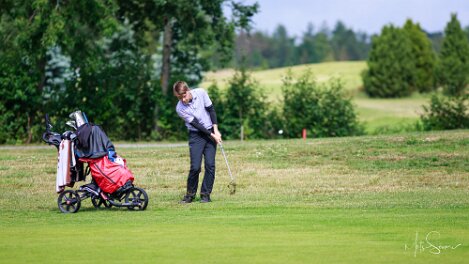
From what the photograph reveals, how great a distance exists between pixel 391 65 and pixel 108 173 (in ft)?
215

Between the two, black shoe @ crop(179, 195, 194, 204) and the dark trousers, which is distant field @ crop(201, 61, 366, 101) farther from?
the dark trousers

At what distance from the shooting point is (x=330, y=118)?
37.5 m

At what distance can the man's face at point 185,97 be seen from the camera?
664 inches

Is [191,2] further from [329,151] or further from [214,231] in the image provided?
[214,231]

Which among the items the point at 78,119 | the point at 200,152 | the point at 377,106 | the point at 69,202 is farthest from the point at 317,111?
the point at 377,106

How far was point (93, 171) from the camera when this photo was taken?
1612cm

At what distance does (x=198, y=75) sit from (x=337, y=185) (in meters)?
20.5

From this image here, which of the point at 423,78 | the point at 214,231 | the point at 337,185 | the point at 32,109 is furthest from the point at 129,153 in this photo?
the point at 423,78

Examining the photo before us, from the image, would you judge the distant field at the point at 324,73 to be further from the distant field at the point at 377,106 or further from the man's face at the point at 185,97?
the man's face at the point at 185,97

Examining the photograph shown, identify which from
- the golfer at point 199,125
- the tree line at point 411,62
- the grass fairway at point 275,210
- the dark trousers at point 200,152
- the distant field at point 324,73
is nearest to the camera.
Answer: the grass fairway at point 275,210

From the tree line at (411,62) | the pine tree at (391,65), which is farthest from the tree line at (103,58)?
the pine tree at (391,65)

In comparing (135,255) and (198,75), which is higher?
(198,75)

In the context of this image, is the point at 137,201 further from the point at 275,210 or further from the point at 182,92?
the point at 275,210

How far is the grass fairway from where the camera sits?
11586mm
